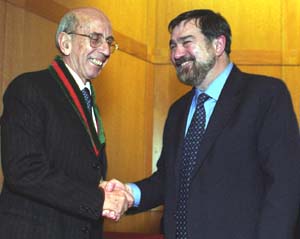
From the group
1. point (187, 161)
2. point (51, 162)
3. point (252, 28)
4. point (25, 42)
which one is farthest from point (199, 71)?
point (252, 28)

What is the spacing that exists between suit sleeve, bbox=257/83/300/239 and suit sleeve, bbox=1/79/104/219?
83 cm

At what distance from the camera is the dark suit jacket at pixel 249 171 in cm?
263

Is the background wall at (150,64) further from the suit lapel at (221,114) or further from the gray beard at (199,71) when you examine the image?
the suit lapel at (221,114)

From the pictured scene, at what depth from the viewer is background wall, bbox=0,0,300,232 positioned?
5527 mm

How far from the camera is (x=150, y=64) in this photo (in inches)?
242

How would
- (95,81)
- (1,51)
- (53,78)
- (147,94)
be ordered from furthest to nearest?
1. (147,94)
2. (95,81)
3. (1,51)
4. (53,78)

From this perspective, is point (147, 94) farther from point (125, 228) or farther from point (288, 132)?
point (288, 132)

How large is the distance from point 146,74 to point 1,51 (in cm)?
223

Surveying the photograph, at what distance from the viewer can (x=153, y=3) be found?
621 centimetres

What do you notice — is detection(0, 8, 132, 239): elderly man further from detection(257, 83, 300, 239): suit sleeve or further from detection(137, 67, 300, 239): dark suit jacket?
detection(257, 83, 300, 239): suit sleeve

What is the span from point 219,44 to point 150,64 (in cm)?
298

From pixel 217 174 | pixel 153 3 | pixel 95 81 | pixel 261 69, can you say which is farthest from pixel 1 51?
pixel 261 69

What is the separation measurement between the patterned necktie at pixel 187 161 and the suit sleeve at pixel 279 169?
35cm

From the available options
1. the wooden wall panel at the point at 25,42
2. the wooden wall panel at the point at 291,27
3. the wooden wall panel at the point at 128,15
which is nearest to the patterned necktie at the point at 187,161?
the wooden wall panel at the point at 25,42
